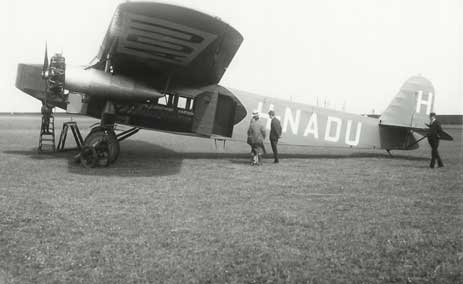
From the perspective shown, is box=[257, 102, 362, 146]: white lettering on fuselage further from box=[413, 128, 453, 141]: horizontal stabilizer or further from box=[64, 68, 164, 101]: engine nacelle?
box=[64, 68, 164, 101]: engine nacelle

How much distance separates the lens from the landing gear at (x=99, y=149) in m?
8.72

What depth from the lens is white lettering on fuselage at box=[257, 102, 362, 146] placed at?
12125 mm

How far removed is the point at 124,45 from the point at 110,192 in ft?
10.5

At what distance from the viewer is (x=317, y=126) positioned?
1247 centimetres

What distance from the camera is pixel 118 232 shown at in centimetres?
443

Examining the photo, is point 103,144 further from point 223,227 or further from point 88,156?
point 223,227

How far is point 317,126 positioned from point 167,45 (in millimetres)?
6494

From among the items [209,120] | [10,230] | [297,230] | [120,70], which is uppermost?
[120,70]

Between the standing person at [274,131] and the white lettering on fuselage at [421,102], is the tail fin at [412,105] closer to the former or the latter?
the white lettering on fuselage at [421,102]

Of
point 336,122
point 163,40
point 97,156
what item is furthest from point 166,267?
point 336,122

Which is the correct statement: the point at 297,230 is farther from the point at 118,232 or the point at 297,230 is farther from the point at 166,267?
A: the point at 118,232

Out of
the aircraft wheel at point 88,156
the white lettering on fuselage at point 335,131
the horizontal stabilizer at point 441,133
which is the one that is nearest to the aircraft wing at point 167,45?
the aircraft wheel at point 88,156

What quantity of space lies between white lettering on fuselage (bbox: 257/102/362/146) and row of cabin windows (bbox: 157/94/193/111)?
2.48m

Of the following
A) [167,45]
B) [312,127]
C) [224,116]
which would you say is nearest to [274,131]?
[224,116]
